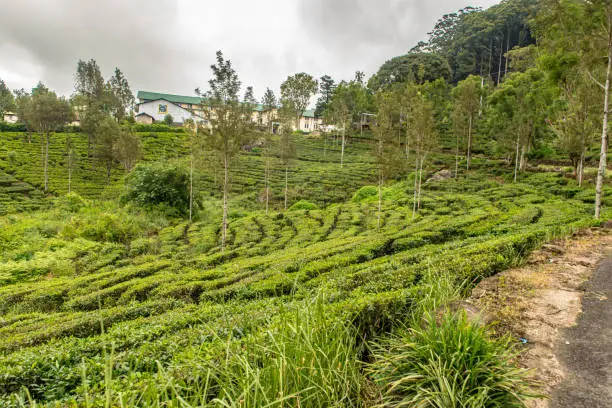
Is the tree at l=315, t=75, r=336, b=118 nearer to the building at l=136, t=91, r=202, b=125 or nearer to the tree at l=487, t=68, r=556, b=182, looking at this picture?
the building at l=136, t=91, r=202, b=125

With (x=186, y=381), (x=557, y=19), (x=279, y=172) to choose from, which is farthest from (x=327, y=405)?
(x=279, y=172)

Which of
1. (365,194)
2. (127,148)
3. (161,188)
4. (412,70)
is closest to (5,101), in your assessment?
(127,148)

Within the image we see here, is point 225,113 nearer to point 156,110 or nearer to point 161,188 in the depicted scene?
point 161,188

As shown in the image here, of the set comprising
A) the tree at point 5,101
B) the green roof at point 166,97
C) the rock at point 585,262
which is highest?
the green roof at point 166,97

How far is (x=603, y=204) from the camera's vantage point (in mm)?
20234

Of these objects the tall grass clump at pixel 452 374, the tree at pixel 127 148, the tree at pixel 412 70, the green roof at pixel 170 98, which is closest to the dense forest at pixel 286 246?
the tall grass clump at pixel 452 374

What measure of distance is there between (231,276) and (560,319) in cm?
784

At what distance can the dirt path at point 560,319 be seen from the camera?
3279mm

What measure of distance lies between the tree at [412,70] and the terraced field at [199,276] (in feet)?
175

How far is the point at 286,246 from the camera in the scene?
16875 mm

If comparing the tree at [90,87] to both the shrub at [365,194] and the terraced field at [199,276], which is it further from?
the shrub at [365,194]

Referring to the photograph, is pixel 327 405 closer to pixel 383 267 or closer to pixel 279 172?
pixel 383 267

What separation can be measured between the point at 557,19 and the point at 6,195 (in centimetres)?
4252

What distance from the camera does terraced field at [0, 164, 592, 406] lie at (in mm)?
Result: 4121
